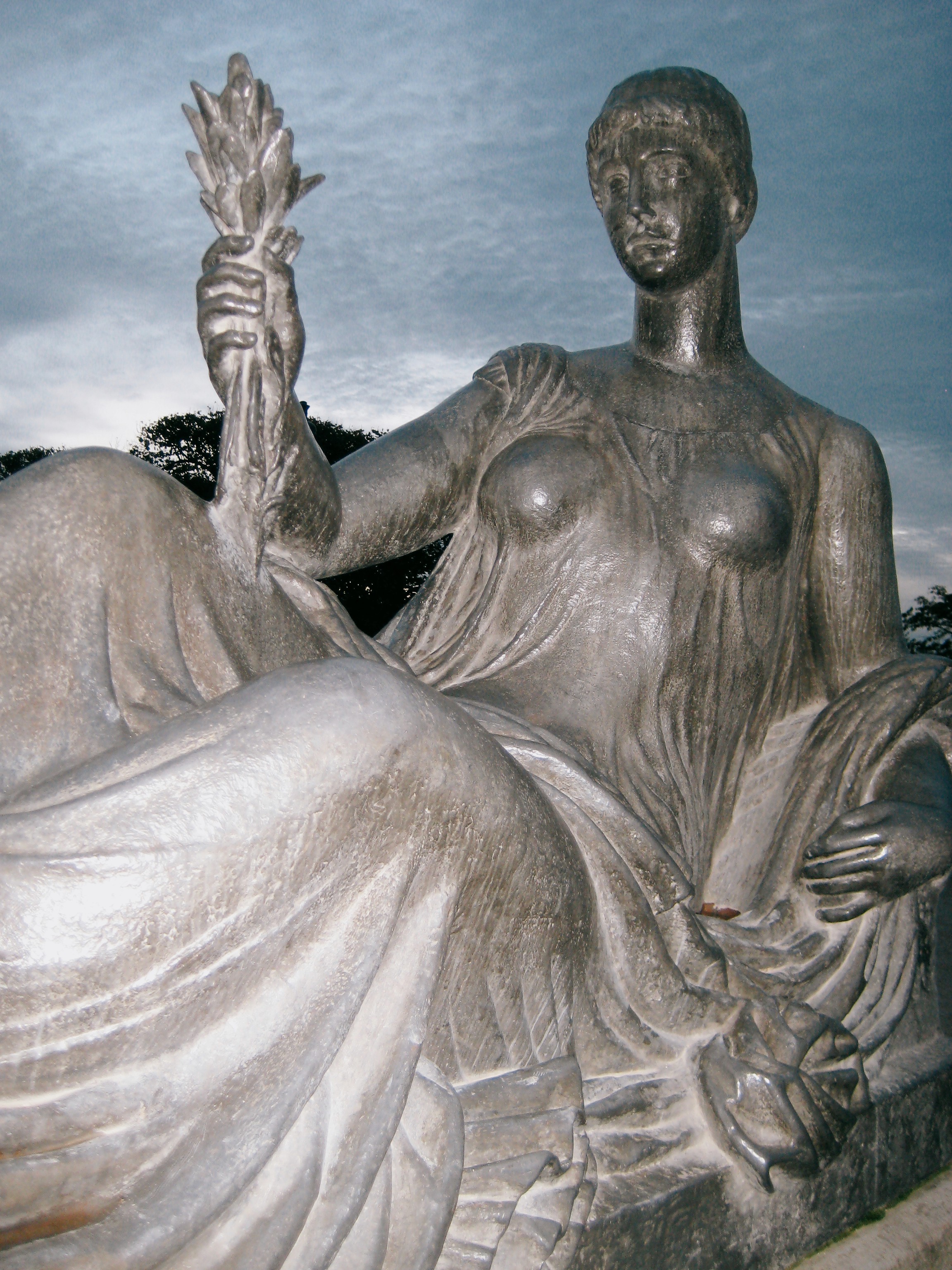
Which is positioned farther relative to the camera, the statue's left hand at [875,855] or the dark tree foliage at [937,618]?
the dark tree foliage at [937,618]

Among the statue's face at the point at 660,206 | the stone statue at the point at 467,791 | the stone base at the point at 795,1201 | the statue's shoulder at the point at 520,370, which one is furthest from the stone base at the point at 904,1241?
the statue's face at the point at 660,206

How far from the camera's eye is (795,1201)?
2434 mm

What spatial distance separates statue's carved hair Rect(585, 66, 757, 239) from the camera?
3.11 meters

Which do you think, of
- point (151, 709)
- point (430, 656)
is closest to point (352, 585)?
point (430, 656)

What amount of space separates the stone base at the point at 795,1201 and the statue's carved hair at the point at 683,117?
2.56 metres

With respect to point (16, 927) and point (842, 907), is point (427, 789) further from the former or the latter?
point (842, 907)

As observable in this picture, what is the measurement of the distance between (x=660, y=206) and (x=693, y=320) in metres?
0.36

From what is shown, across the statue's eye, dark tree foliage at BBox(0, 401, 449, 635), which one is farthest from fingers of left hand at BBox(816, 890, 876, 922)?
dark tree foliage at BBox(0, 401, 449, 635)

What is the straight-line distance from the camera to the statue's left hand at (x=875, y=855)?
274cm

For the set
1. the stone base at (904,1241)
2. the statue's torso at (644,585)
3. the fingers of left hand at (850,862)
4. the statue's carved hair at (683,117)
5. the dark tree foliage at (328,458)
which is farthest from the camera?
the dark tree foliage at (328,458)

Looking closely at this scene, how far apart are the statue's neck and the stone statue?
2 centimetres

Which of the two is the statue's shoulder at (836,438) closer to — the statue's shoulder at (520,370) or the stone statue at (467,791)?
the stone statue at (467,791)

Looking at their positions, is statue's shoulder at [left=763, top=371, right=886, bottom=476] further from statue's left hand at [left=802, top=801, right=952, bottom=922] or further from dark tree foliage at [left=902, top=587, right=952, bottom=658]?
dark tree foliage at [left=902, top=587, right=952, bottom=658]

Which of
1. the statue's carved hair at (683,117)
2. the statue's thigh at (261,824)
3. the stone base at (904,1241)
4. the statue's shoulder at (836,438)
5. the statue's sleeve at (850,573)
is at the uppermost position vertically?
the statue's carved hair at (683,117)
